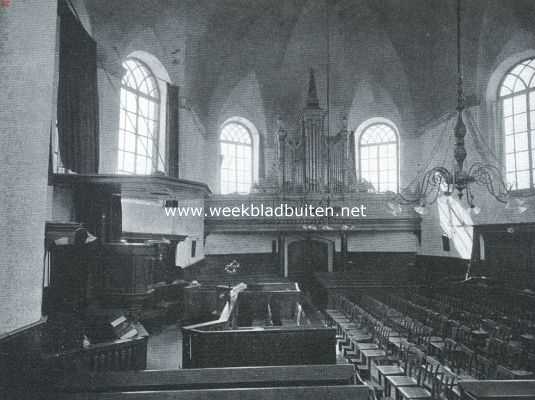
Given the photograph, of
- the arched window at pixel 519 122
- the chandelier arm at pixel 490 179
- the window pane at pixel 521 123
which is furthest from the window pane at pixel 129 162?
the window pane at pixel 521 123

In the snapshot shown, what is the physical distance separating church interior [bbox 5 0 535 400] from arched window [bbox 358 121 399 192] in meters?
0.08

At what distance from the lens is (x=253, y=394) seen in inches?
184

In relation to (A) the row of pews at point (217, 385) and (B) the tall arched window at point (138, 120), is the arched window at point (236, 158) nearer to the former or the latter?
(B) the tall arched window at point (138, 120)

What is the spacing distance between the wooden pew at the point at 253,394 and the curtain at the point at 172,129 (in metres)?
10.4

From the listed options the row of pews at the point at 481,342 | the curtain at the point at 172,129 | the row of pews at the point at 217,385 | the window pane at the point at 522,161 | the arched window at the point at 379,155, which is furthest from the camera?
the arched window at the point at 379,155

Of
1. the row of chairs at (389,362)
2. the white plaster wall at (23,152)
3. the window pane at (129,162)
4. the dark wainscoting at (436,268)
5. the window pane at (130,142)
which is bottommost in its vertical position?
the row of chairs at (389,362)

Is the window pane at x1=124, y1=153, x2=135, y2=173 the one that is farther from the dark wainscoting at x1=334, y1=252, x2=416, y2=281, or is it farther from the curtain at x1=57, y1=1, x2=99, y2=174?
the dark wainscoting at x1=334, y1=252, x2=416, y2=281

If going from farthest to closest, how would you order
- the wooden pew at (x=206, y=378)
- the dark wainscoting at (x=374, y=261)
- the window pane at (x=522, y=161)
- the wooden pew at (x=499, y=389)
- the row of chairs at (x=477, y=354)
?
the dark wainscoting at (x=374, y=261) → the window pane at (x=522, y=161) → the row of chairs at (x=477, y=354) → the wooden pew at (x=206, y=378) → the wooden pew at (x=499, y=389)

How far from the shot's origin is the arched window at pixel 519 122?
13.5 meters

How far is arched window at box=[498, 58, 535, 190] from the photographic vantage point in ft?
44.3

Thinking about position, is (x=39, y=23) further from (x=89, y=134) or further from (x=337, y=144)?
(x=337, y=144)

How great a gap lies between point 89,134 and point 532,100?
1281 centimetres

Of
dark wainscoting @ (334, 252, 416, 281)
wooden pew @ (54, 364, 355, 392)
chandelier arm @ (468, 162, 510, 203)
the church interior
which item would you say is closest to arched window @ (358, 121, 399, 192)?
the church interior

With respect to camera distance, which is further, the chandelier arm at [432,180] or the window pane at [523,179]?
the window pane at [523,179]
